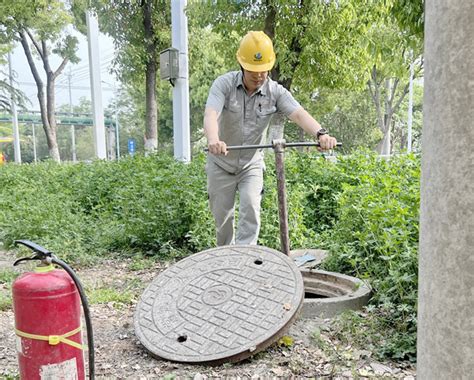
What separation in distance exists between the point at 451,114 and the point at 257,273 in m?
2.25

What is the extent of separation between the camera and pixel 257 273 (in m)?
3.18

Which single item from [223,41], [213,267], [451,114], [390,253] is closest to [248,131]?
[213,267]

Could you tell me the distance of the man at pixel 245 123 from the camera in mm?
3316

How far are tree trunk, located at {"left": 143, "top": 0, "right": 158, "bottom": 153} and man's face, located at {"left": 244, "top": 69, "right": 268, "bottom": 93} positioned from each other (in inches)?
366

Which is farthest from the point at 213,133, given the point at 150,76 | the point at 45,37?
the point at 45,37

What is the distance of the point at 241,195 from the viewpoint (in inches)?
152

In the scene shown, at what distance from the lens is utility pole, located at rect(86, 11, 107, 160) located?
14.1m

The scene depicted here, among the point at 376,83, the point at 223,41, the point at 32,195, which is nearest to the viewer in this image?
the point at 32,195

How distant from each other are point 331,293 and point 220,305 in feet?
3.57

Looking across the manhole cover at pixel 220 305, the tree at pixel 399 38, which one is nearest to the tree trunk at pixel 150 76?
the tree at pixel 399 38

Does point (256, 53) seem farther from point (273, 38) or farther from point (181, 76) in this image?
point (273, 38)

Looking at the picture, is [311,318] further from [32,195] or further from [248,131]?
[32,195]

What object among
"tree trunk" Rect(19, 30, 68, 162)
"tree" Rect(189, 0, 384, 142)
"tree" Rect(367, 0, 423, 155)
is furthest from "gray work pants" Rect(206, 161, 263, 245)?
"tree trunk" Rect(19, 30, 68, 162)

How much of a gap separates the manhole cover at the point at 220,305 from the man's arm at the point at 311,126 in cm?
83
